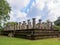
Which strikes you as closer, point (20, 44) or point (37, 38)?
point (20, 44)

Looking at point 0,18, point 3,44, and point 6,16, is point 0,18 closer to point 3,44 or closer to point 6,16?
point 6,16

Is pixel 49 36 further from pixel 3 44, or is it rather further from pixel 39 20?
pixel 3 44

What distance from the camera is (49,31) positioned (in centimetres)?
2542

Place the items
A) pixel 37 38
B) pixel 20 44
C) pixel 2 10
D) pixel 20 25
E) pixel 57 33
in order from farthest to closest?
pixel 2 10 → pixel 20 25 → pixel 57 33 → pixel 37 38 → pixel 20 44

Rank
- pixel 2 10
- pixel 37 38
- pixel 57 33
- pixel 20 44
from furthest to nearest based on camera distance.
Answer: pixel 2 10
pixel 57 33
pixel 37 38
pixel 20 44

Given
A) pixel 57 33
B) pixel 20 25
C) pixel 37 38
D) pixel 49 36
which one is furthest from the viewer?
pixel 20 25

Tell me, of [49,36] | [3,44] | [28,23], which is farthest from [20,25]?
[3,44]

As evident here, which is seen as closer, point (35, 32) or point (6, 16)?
→ point (35, 32)

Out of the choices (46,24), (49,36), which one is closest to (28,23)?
(46,24)

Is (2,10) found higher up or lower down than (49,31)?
higher up

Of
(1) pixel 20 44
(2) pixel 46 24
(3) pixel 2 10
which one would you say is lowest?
(1) pixel 20 44

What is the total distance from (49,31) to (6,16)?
63.4 feet

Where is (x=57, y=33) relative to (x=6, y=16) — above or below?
below

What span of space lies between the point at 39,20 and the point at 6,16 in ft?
61.8
